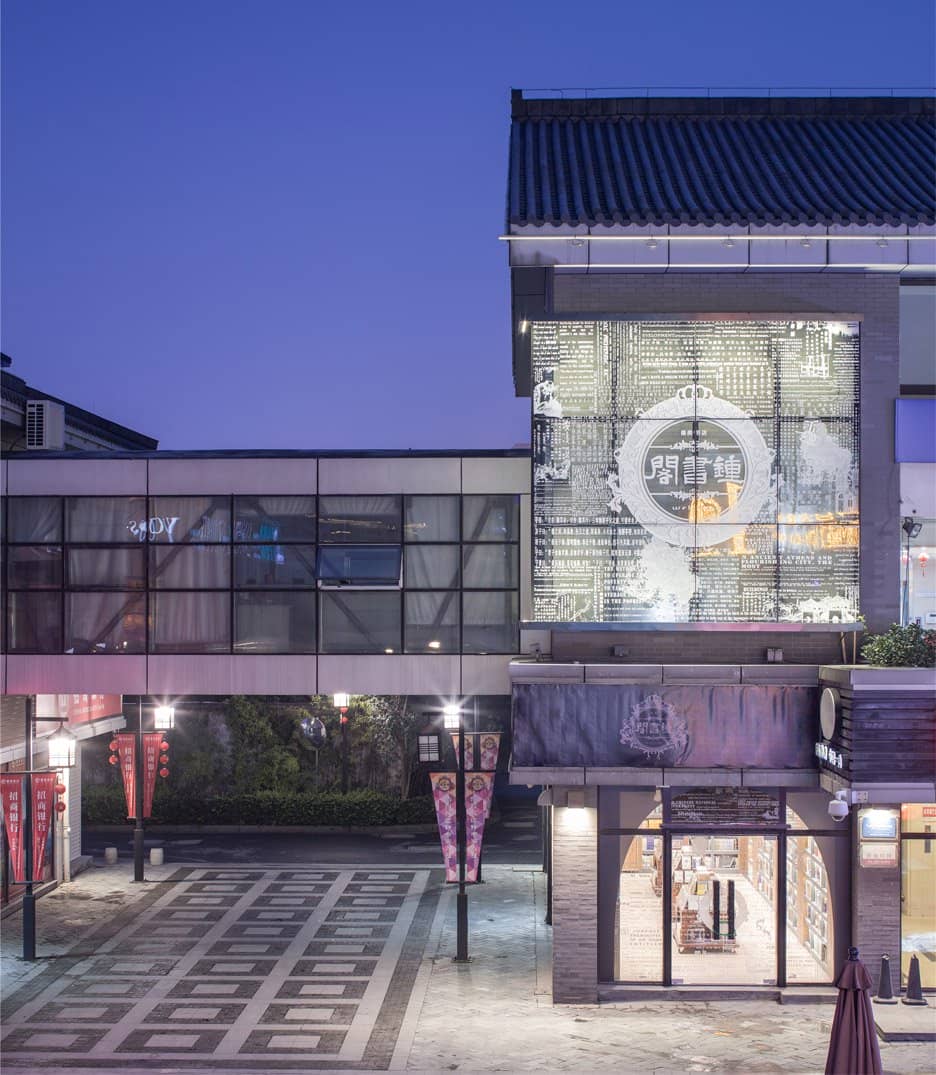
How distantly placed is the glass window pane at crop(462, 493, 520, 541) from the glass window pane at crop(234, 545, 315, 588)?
3163 mm

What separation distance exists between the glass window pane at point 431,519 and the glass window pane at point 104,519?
5.38 m

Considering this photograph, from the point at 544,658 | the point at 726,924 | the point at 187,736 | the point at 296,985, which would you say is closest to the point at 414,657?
the point at 544,658

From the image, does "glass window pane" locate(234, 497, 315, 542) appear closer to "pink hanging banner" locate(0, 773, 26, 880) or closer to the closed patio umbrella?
"pink hanging banner" locate(0, 773, 26, 880)

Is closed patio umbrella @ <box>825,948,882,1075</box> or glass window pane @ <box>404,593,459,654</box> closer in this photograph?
closed patio umbrella @ <box>825,948,882,1075</box>

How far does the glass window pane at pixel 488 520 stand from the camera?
22125 millimetres

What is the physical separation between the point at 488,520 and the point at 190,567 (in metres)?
6.09

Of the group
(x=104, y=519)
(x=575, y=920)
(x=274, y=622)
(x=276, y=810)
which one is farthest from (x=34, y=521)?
(x=276, y=810)

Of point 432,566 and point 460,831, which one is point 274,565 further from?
point 460,831

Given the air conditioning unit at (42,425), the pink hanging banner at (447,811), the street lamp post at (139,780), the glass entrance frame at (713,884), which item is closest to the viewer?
the glass entrance frame at (713,884)

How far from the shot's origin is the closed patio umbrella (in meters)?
12.6

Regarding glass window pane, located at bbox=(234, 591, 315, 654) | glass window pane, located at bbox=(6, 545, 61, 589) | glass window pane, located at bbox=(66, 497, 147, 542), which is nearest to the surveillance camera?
glass window pane, located at bbox=(234, 591, 315, 654)

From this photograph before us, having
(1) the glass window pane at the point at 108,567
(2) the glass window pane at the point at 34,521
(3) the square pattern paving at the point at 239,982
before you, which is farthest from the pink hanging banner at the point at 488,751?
(2) the glass window pane at the point at 34,521

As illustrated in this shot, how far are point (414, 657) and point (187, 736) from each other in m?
16.9

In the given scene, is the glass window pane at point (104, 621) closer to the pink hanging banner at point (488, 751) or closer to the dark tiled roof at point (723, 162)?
the pink hanging banner at point (488, 751)
